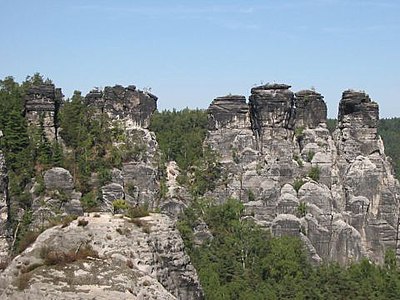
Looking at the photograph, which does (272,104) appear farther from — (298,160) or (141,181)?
(141,181)

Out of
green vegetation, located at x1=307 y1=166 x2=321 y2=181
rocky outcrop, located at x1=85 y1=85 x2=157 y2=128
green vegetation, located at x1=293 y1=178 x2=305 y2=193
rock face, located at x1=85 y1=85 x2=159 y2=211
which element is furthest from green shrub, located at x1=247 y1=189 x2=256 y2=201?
rocky outcrop, located at x1=85 y1=85 x2=157 y2=128

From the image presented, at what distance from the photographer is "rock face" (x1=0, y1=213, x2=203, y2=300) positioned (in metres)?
12.4

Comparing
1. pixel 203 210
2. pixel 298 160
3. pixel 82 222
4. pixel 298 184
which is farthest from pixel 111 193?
pixel 82 222

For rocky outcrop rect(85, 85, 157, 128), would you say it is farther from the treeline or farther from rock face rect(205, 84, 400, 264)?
rock face rect(205, 84, 400, 264)

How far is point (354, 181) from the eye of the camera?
135 ft

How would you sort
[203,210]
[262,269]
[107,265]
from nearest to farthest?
[107,265] → [262,269] → [203,210]

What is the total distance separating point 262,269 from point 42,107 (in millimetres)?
16222

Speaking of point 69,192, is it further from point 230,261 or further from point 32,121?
point 230,261

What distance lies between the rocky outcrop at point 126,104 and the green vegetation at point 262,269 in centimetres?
734

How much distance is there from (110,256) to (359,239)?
27970 millimetres

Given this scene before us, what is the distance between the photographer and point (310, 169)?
137ft

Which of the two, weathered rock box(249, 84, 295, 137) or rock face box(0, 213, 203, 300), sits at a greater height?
weathered rock box(249, 84, 295, 137)

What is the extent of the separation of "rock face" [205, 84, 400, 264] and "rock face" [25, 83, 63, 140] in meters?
10.0

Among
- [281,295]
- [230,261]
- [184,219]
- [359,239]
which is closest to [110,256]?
[281,295]
